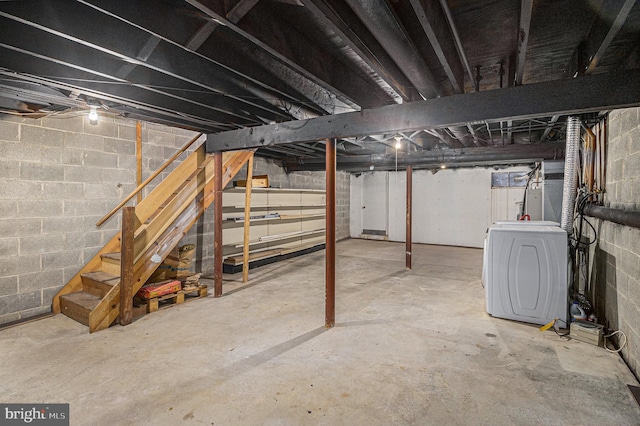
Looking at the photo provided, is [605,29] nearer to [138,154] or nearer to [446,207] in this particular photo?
[138,154]

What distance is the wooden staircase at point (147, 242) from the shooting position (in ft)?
10.1

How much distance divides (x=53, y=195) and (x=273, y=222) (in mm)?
3526

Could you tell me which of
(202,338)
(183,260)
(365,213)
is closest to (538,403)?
(202,338)

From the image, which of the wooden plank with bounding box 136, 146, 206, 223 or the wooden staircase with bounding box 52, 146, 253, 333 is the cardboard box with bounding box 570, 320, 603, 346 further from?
the wooden plank with bounding box 136, 146, 206, 223

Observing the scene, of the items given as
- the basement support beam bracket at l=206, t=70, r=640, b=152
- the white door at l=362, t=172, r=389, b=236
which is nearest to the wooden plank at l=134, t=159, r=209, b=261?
the basement support beam bracket at l=206, t=70, r=640, b=152

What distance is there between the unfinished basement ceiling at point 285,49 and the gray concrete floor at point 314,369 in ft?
6.15

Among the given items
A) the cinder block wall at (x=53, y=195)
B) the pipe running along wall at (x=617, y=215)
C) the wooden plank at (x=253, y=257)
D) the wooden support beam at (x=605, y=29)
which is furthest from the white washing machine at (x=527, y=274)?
the cinder block wall at (x=53, y=195)

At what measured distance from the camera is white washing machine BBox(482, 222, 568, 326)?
121 inches

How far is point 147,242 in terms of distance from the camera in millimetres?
3406

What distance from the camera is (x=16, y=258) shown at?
3.13 metres

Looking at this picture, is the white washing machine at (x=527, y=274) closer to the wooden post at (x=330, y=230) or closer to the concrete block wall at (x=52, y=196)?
the wooden post at (x=330, y=230)

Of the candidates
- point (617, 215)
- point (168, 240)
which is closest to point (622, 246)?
point (617, 215)

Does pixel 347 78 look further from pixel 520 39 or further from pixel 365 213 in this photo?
pixel 365 213

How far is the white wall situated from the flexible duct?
481cm
